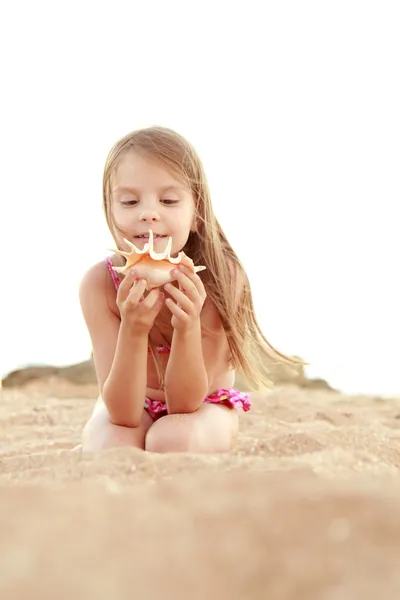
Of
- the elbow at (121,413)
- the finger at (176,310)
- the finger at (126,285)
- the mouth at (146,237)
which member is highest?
the mouth at (146,237)

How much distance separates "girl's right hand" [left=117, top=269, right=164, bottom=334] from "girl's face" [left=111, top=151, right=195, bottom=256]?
0.22 metres

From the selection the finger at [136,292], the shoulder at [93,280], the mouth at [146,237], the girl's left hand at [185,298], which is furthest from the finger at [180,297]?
the shoulder at [93,280]

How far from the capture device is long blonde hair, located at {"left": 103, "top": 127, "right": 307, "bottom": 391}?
2908 mm

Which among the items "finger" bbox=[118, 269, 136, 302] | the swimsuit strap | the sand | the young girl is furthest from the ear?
Result: the sand

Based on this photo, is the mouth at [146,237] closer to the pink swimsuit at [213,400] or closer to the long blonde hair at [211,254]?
the long blonde hair at [211,254]

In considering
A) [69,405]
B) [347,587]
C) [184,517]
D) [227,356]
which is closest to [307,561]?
[347,587]

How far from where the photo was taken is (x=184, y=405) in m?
2.95

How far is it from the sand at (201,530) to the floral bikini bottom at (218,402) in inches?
38.9

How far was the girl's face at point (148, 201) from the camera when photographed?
2766 millimetres

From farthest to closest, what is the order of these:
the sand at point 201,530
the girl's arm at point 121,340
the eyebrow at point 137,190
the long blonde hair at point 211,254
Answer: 1. the long blonde hair at point 211,254
2. the eyebrow at point 137,190
3. the girl's arm at point 121,340
4. the sand at point 201,530

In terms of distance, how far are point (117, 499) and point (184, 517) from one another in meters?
0.25

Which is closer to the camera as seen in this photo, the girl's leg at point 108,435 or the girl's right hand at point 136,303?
the girl's right hand at point 136,303

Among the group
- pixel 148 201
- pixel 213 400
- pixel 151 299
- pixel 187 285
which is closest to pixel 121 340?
pixel 151 299

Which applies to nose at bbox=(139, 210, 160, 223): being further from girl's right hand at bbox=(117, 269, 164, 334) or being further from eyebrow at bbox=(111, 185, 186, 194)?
girl's right hand at bbox=(117, 269, 164, 334)
